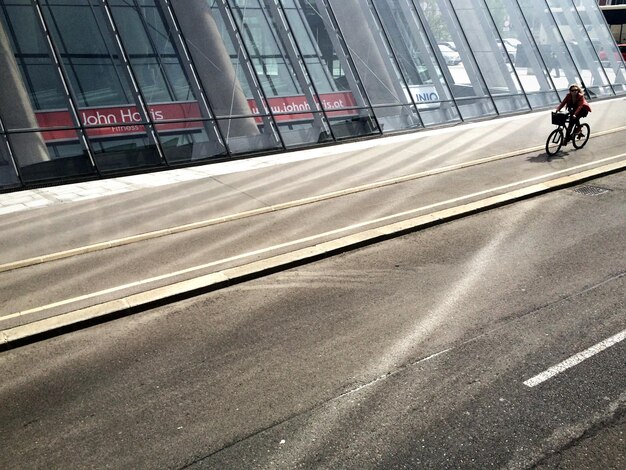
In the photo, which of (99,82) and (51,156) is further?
(99,82)

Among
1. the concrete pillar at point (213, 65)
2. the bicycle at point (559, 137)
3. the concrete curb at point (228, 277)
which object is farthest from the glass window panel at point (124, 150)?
the bicycle at point (559, 137)

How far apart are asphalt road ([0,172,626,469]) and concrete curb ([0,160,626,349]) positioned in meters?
0.16

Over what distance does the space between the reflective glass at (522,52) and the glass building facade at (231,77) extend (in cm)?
7

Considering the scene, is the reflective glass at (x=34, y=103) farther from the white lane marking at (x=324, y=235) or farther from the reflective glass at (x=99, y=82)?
the white lane marking at (x=324, y=235)

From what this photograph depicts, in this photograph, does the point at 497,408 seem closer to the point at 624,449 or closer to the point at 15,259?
the point at 624,449

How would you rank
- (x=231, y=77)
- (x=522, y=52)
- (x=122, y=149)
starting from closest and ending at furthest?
(x=122, y=149) → (x=231, y=77) → (x=522, y=52)

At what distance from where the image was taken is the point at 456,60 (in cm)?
2619

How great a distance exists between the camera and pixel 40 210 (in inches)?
528

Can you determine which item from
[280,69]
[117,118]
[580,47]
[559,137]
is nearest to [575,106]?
[559,137]

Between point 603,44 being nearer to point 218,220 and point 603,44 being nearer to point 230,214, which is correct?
point 230,214

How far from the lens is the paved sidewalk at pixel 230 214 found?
345 inches

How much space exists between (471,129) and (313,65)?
6.28m

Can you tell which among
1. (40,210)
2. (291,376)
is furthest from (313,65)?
(291,376)

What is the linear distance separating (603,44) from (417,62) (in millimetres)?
13901
